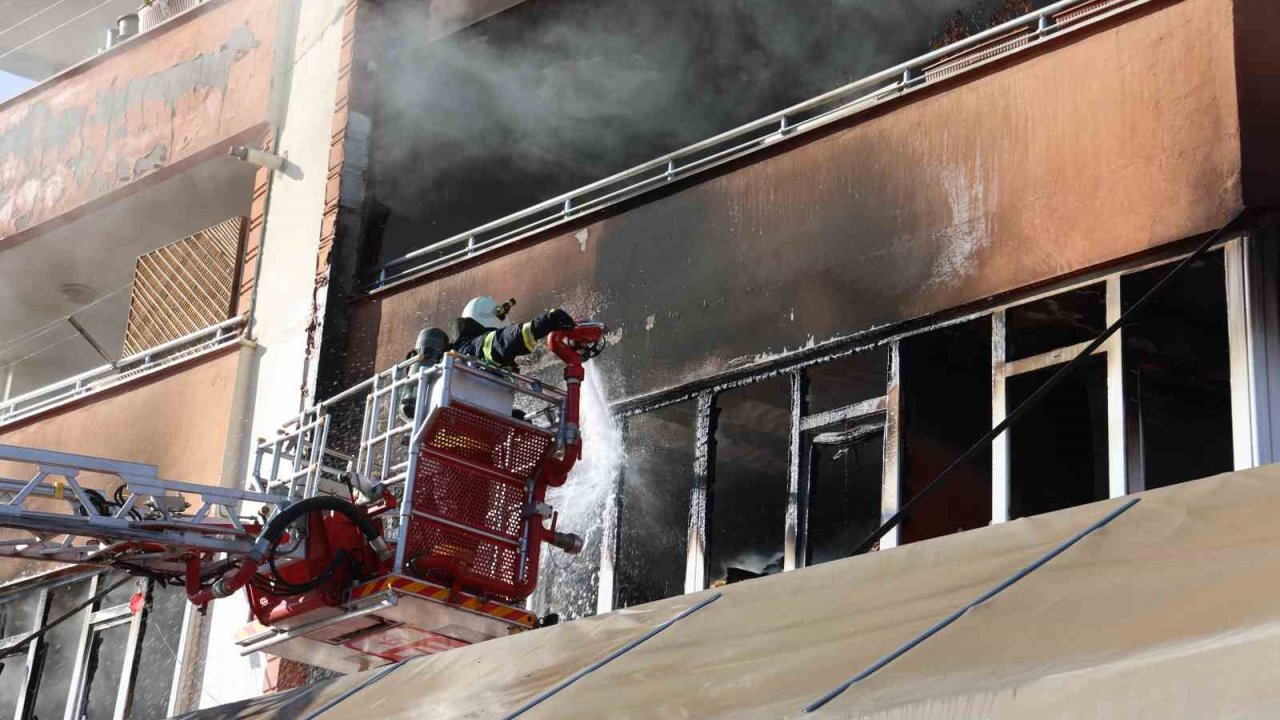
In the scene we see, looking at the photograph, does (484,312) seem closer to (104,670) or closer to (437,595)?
(437,595)

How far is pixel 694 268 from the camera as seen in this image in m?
11.3

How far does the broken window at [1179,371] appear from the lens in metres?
8.84

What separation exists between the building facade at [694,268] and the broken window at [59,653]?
0.04 m

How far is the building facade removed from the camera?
8930mm

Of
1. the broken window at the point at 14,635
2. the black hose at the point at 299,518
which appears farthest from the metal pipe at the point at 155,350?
the black hose at the point at 299,518

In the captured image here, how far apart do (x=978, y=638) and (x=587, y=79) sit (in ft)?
38.1

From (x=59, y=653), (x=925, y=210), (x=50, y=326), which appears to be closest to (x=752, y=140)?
(x=925, y=210)

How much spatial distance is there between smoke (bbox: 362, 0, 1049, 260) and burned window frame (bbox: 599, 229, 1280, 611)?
5.18 meters

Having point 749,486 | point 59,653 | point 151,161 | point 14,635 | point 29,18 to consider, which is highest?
point 29,18

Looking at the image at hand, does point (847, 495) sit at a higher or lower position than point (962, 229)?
higher

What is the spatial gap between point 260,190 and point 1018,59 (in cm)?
795

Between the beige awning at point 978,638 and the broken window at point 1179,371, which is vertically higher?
the broken window at point 1179,371

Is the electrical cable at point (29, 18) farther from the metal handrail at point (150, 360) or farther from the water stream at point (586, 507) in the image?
the water stream at point (586, 507)

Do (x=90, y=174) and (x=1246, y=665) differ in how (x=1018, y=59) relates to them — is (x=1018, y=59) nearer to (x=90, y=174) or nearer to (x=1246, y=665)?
(x=1246, y=665)
